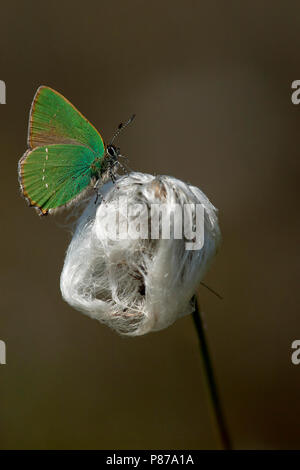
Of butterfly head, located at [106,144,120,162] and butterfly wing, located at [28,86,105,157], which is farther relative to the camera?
butterfly head, located at [106,144,120,162]

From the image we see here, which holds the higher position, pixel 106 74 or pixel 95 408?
pixel 106 74

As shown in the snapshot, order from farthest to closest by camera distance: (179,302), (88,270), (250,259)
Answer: (250,259) < (88,270) < (179,302)

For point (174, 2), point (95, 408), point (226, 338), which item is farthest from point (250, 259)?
point (174, 2)

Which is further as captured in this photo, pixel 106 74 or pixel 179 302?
pixel 106 74

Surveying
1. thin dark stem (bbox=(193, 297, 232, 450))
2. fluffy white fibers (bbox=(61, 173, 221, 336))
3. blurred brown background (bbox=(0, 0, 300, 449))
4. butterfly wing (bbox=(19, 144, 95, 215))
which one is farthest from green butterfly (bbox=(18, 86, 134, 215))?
blurred brown background (bbox=(0, 0, 300, 449))

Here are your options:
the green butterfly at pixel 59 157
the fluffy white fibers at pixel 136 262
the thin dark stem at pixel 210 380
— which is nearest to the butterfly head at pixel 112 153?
the green butterfly at pixel 59 157

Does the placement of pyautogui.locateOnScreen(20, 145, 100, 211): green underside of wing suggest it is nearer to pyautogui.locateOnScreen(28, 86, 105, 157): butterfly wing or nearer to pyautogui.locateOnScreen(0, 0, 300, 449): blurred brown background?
pyautogui.locateOnScreen(28, 86, 105, 157): butterfly wing

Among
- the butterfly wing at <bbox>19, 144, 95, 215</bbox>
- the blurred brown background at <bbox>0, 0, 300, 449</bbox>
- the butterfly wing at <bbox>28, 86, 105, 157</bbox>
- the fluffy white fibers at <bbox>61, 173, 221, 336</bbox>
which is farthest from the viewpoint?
the blurred brown background at <bbox>0, 0, 300, 449</bbox>

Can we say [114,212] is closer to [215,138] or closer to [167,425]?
[167,425]
